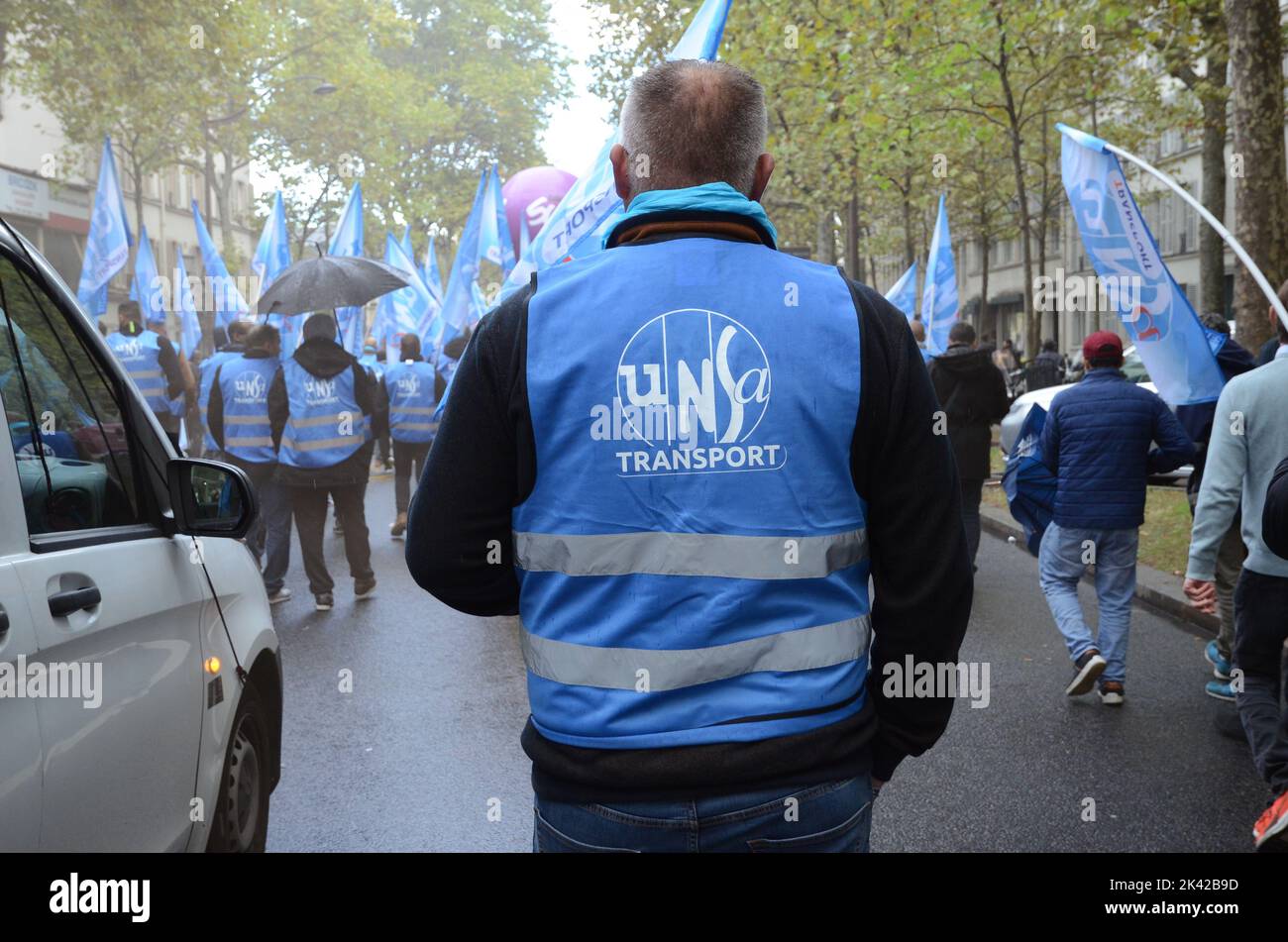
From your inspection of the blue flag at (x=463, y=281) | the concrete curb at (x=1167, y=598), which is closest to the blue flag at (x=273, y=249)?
the blue flag at (x=463, y=281)

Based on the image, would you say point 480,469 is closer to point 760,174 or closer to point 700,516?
point 700,516

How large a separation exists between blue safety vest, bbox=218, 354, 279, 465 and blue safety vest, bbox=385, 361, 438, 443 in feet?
13.0

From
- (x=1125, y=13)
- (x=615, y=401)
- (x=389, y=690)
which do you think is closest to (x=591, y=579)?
(x=615, y=401)

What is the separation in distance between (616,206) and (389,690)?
3062 millimetres

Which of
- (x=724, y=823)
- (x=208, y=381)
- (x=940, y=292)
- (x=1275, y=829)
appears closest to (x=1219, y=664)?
(x=1275, y=829)

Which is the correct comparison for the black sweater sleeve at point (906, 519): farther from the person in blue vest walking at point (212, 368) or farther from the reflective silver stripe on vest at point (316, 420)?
the person in blue vest walking at point (212, 368)

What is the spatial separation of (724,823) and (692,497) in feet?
1.54

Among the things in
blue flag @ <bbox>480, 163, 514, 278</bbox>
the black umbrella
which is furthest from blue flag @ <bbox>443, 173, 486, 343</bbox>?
the black umbrella

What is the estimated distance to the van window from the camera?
2.61 metres

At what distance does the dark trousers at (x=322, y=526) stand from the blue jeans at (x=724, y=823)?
25.9 ft

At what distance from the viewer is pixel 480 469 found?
81.2 inches

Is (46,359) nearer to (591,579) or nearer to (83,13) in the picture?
(591,579)
